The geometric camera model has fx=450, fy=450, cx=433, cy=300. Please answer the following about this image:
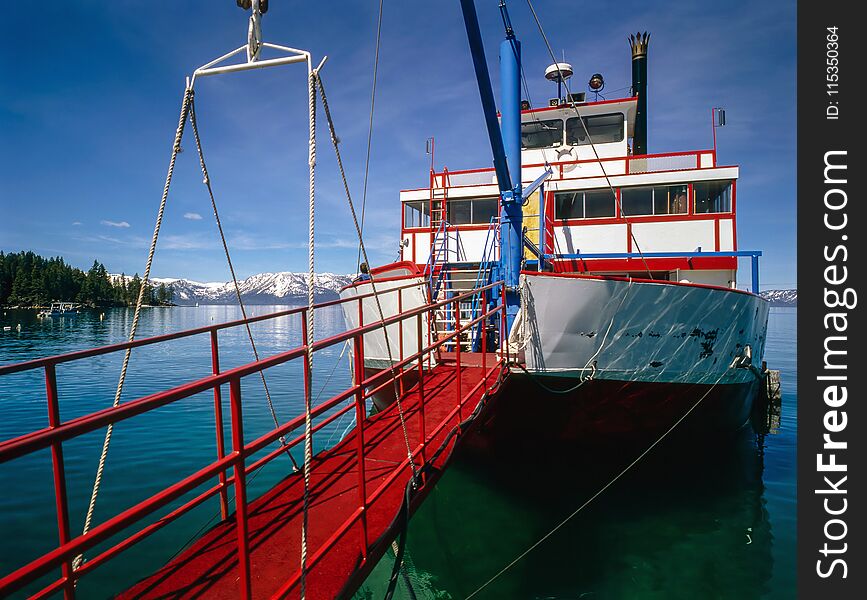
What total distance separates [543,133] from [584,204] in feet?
12.3

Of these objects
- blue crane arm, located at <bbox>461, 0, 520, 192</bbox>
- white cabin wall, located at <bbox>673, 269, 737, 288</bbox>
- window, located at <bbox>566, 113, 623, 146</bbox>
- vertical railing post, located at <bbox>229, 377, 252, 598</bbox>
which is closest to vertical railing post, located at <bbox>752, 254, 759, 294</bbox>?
white cabin wall, located at <bbox>673, 269, 737, 288</bbox>

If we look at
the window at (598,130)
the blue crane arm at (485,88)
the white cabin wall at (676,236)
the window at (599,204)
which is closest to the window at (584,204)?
the window at (599,204)

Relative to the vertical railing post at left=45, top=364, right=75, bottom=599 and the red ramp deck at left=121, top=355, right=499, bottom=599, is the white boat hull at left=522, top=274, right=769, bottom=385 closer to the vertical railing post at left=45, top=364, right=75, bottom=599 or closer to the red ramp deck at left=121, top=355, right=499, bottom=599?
the red ramp deck at left=121, top=355, right=499, bottom=599

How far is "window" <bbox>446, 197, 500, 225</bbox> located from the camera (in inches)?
475

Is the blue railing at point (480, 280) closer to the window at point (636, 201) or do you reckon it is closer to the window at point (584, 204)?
the window at point (584, 204)

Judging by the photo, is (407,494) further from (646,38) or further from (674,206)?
(646,38)

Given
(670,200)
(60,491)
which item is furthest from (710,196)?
(60,491)

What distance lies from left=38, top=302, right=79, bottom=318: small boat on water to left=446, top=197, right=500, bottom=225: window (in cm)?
8960

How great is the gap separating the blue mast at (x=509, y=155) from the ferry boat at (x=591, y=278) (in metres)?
0.03

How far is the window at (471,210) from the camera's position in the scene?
1205 cm

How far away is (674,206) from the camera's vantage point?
10.9 metres

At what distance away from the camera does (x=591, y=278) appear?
6.30 metres

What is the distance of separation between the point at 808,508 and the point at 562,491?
142 inches

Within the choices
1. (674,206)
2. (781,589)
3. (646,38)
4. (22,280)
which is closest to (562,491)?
(781,589)
